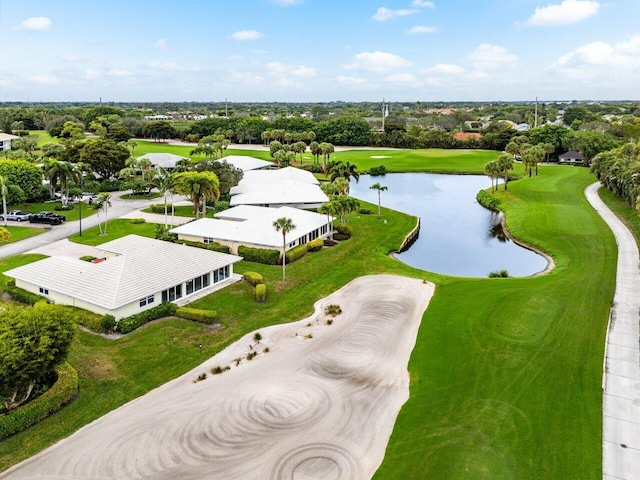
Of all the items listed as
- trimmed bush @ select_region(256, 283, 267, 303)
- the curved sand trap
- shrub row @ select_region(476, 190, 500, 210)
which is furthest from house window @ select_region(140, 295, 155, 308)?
shrub row @ select_region(476, 190, 500, 210)

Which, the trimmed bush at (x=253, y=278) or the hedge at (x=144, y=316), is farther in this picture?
the trimmed bush at (x=253, y=278)

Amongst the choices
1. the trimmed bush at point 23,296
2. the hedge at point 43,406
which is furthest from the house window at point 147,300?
the hedge at point 43,406

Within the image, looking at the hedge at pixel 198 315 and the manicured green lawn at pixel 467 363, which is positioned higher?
the hedge at pixel 198 315

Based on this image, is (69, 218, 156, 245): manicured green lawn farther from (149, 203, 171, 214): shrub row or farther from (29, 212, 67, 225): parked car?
(149, 203, 171, 214): shrub row

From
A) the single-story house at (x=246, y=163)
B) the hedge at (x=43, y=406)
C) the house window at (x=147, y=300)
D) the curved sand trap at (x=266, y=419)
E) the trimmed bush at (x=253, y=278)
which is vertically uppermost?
the single-story house at (x=246, y=163)

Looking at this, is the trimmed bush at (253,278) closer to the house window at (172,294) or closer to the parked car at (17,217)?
the house window at (172,294)

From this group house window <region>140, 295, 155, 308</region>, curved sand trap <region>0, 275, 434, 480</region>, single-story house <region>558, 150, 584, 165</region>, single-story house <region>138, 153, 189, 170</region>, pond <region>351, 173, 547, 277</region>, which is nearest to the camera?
curved sand trap <region>0, 275, 434, 480</region>
